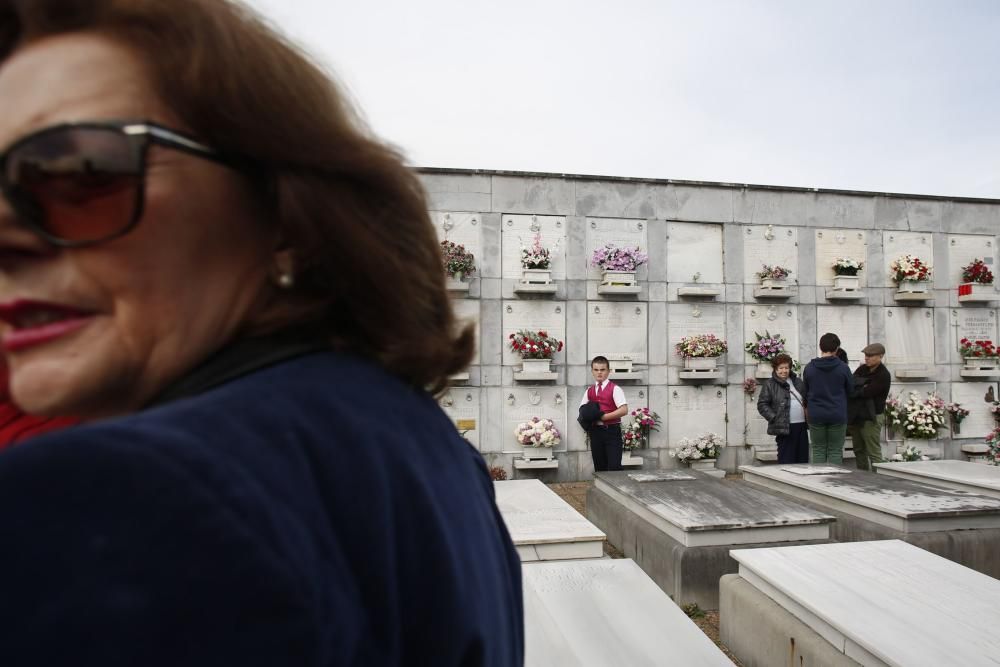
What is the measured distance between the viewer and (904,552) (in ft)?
11.7

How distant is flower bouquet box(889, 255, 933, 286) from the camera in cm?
1014

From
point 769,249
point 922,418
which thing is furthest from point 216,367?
point 922,418

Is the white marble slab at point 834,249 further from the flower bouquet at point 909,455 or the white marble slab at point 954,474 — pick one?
the white marble slab at point 954,474

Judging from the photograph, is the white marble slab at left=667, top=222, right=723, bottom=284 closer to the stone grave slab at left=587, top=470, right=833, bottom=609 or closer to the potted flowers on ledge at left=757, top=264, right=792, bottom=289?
the potted flowers on ledge at left=757, top=264, right=792, bottom=289

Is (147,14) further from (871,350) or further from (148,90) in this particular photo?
(871,350)

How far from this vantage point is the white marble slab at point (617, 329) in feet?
31.4

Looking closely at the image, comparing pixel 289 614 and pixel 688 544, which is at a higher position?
pixel 289 614

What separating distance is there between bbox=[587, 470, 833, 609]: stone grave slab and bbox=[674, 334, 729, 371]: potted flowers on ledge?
13.3 feet

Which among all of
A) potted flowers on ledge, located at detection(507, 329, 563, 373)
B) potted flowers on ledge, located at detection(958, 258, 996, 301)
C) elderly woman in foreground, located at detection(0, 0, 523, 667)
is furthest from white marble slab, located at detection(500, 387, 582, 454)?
elderly woman in foreground, located at detection(0, 0, 523, 667)

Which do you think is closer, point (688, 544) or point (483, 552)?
point (483, 552)

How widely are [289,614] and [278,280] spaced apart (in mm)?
380

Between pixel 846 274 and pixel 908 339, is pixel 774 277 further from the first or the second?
pixel 908 339

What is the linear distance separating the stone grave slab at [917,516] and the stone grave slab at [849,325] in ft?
16.1

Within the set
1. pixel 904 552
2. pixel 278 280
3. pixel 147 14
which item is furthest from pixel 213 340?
pixel 904 552
